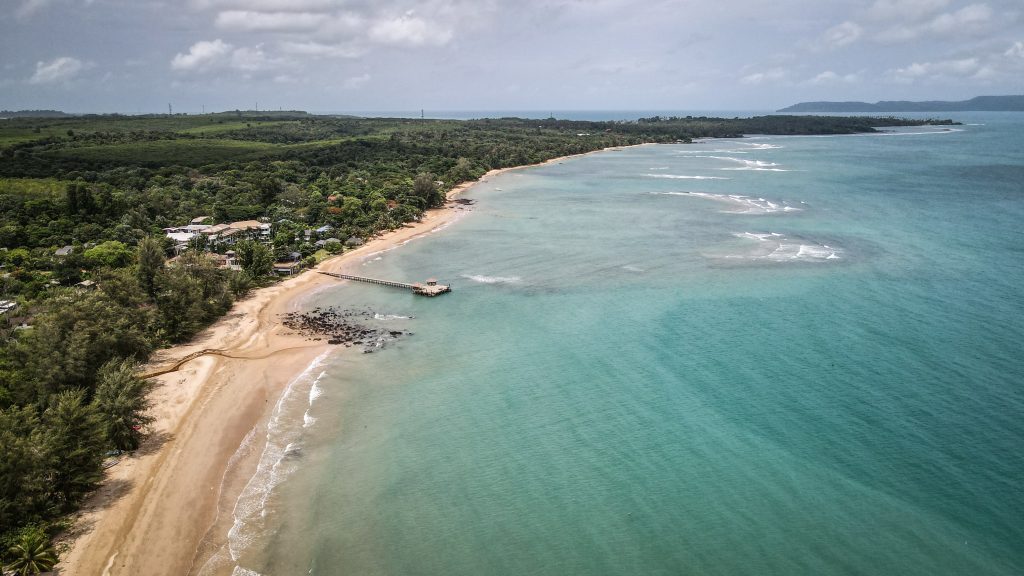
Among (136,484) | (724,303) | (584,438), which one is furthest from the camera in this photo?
(724,303)

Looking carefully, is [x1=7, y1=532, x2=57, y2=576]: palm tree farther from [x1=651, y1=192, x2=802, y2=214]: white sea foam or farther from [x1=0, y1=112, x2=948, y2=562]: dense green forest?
[x1=651, y1=192, x2=802, y2=214]: white sea foam

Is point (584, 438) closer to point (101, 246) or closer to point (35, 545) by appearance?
point (35, 545)

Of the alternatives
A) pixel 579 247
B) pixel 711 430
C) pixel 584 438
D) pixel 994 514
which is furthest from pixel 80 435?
pixel 579 247

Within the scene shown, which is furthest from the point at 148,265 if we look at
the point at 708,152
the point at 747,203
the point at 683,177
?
the point at 708,152

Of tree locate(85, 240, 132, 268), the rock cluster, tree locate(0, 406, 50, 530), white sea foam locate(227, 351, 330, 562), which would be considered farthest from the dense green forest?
the rock cluster

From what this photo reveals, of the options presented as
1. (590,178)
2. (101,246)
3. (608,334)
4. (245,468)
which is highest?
(590,178)

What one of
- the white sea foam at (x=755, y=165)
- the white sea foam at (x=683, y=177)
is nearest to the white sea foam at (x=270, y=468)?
the white sea foam at (x=683, y=177)
